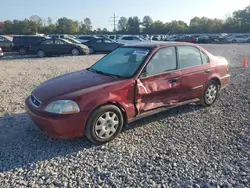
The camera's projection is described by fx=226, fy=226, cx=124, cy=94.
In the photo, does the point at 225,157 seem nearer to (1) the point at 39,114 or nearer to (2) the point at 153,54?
(2) the point at 153,54

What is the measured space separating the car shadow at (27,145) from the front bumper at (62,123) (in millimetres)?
261

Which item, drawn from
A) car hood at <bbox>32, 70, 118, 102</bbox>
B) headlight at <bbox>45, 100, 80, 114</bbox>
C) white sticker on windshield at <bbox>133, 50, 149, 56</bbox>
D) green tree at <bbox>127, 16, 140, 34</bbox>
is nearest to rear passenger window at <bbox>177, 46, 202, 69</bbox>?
white sticker on windshield at <bbox>133, 50, 149, 56</bbox>

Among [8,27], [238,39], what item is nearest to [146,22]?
[8,27]

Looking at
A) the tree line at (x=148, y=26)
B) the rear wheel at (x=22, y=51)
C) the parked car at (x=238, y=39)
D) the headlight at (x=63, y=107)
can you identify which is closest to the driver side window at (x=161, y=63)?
the headlight at (x=63, y=107)

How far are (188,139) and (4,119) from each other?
364cm

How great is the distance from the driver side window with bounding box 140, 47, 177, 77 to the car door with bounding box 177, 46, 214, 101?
0.59ft

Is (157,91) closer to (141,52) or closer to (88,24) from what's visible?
(141,52)

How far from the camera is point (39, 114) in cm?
348

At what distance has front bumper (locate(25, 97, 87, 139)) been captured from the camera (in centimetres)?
336

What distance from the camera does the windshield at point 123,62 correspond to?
4125 mm

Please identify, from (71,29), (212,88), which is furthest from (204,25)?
(212,88)

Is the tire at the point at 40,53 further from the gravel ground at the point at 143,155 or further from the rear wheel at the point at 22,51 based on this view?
the gravel ground at the point at 143,155

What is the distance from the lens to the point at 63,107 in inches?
133

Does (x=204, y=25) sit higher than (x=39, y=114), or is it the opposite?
(x=204, y=25)
